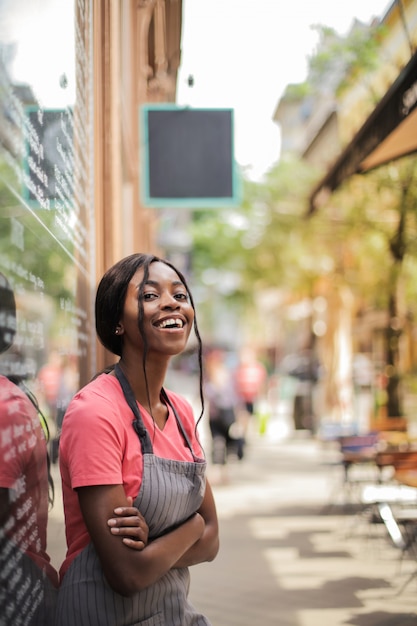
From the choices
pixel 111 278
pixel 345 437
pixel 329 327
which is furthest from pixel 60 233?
pixel 329 327

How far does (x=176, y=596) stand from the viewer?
2.18 meters

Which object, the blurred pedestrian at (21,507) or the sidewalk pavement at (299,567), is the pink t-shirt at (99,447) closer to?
the blurred pedestrian at (21,507)

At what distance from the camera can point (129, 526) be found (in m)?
1.94

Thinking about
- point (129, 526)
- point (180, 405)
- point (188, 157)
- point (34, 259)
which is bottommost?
point (129, 526)

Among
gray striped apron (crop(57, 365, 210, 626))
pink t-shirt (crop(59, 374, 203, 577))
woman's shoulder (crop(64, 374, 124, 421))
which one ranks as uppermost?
woman's shoulder (crop(64, 374, 124, 421))

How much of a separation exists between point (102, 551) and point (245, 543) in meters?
6.38

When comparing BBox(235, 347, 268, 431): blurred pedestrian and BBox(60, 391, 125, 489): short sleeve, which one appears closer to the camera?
BBox(60, 391, 125, 489): short sleeve

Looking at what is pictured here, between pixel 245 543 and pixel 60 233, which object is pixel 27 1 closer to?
pixel 60 233

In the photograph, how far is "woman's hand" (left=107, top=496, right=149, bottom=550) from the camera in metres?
1.92

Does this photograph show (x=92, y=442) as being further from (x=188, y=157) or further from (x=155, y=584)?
(x=188, y=157)

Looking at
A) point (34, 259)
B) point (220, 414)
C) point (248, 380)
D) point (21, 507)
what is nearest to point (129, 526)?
point (21, 507)

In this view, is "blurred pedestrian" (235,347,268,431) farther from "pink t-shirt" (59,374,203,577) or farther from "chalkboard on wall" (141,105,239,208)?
"pink t-shirt" (59,374,203,577)

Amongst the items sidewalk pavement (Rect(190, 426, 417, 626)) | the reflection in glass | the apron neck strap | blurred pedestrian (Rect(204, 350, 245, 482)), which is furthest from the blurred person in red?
the apron neck strap

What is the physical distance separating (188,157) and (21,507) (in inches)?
277
